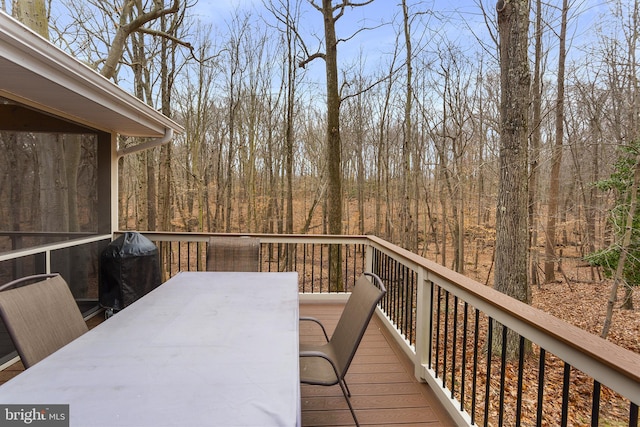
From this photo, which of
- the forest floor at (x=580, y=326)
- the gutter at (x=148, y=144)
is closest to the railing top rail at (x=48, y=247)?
the gutter at (x=148, y=144)

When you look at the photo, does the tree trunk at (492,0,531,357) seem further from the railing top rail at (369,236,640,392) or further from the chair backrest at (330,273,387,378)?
the chair backrest at (330,273,387,378)

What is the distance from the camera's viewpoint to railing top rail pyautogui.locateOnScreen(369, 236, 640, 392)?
3.42 feet

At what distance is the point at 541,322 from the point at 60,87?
320cm

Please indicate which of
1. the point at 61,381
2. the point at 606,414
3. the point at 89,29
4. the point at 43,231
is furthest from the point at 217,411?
the point at 89,29

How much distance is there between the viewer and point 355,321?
6.61 feet

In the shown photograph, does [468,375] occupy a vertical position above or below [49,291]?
below

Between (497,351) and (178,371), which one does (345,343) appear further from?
(497,351)

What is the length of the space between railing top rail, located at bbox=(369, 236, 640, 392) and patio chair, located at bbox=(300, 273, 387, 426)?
487 millimetres

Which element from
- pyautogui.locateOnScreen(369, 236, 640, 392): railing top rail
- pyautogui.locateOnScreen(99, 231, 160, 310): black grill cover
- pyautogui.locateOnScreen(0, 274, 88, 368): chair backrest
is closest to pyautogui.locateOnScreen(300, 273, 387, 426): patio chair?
pyautogui.locateOnScreen(369, 236, 640, 392): railing top rail

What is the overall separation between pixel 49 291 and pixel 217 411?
53.0 inches

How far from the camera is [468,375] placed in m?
5.92

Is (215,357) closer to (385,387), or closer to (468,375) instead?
(385,387)

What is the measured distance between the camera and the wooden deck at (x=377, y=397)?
220cm

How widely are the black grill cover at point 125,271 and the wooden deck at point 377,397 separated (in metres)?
1.07
